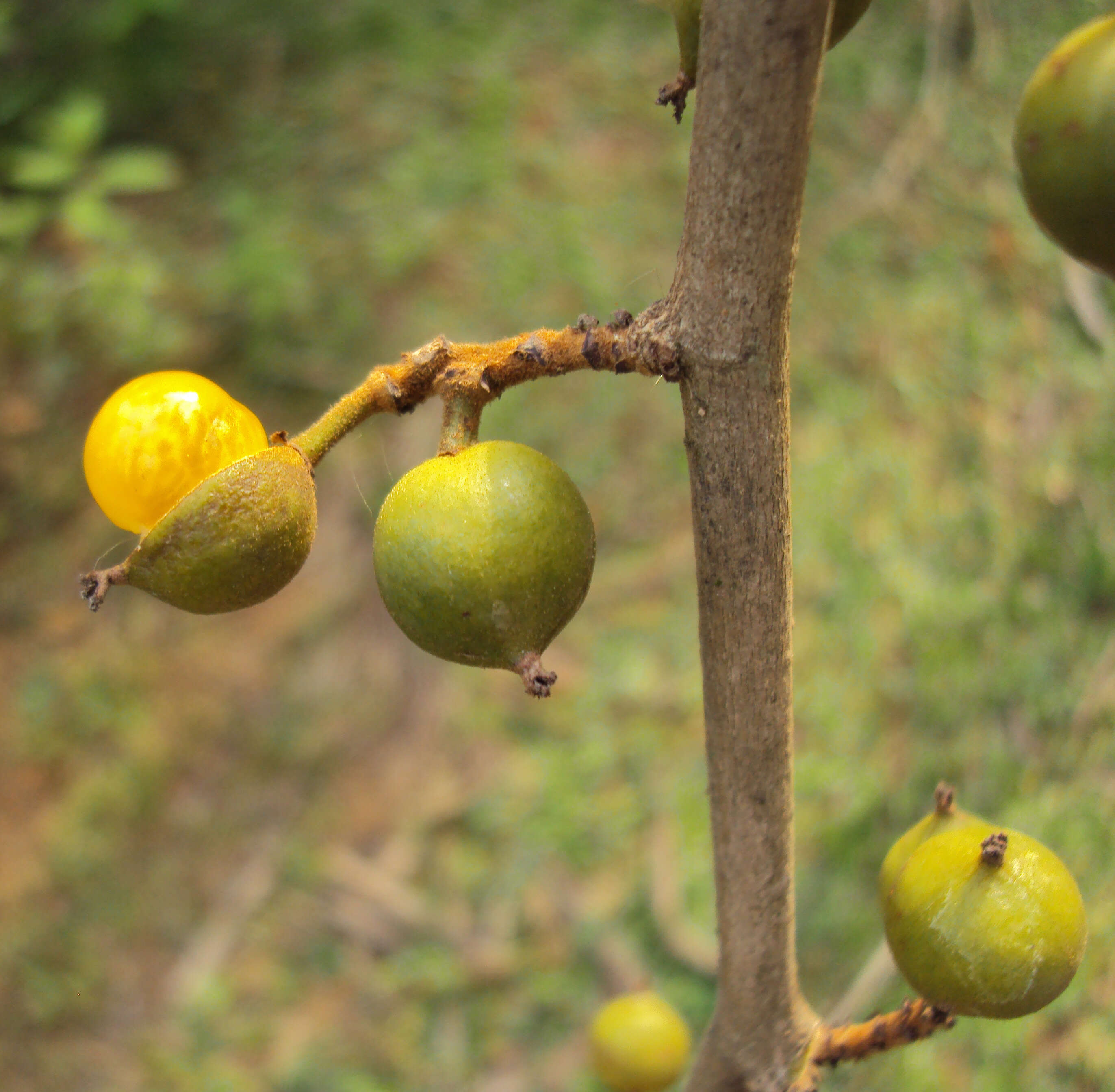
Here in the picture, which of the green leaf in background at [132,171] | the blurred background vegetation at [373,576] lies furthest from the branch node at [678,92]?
the green leaf in background at [132,171]

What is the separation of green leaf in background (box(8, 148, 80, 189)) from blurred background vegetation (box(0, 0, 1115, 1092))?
0.03 meters

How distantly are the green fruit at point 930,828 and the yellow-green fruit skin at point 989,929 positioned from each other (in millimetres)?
63

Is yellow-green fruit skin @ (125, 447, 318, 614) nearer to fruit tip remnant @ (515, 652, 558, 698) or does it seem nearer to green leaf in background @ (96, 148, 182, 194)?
fruit tip remnant @ (515, 652, 558, 698)

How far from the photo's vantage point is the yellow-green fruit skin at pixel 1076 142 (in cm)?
69

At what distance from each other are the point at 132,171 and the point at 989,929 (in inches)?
127

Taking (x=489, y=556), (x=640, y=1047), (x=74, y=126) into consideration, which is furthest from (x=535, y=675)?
(x=74, y=126)

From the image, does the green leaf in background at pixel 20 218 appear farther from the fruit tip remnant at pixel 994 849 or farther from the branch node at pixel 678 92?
the fruit tip remnant at pixel 994 849

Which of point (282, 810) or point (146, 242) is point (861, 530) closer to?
point (282, 810)

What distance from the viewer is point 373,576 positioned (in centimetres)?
383

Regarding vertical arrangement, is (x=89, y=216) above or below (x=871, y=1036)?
above

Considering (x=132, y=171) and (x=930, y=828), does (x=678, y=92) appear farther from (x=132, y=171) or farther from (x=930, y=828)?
(x=132, y=171)

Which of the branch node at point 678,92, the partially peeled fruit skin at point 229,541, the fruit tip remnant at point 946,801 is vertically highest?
the branch node at point 678,92

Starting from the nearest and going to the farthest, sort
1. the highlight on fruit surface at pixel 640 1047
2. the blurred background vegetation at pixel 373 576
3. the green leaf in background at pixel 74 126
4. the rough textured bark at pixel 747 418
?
the rough textured bark at pixel 747 418 → the highlight on fruit surface at pixel 640 1047 → the blurred background vegetation at pixel 373 576 → the green leaf in background at pixel 74 126

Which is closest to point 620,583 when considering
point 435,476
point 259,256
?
point 259,256
